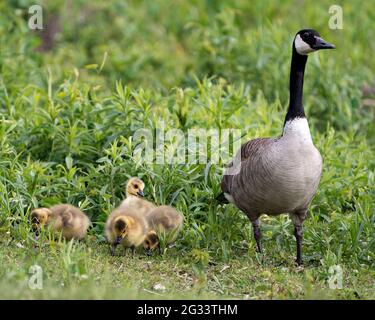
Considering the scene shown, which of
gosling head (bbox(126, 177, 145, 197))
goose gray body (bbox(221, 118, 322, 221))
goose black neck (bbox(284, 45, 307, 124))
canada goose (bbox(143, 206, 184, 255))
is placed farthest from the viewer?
gosling head (bbox(126, 177, 145, 197))

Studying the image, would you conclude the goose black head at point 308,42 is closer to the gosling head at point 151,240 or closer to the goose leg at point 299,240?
the goose leg at point 299,240

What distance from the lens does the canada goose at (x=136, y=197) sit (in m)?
7.54

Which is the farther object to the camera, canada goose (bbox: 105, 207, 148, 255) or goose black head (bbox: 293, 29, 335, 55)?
goose black head (bbox: 293, 29, 335, 55)

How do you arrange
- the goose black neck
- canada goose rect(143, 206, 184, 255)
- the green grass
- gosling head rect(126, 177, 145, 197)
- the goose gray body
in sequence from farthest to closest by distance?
gosling head rect(126, 177, 145, 197)
the goose black neck
canada goose rect(143, 206, 184, 255)
the goose gray body
the green grass

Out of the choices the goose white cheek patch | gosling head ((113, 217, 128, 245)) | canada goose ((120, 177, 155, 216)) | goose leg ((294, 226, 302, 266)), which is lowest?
goose leg ((294, 226, 302, 266))

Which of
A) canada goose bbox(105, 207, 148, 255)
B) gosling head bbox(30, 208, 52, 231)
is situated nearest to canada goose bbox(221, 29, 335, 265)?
canada goose bbox(105, 207, 148, 255)

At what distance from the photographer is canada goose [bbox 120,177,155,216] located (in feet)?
24.7

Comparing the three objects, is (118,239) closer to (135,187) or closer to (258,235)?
(135,187)

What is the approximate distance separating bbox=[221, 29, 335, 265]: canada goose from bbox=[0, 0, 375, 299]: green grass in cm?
44

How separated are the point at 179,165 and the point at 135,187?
0.71 m

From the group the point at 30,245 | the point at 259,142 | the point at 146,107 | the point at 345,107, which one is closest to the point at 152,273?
the point at 30,245

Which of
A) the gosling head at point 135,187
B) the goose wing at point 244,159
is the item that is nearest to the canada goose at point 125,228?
the gosling head at point 135,187

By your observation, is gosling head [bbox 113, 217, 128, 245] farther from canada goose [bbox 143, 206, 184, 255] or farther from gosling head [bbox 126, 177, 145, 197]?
gosling head [bbox 126, 177, 145, 197]

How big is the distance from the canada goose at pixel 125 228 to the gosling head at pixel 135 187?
0.30 metres
